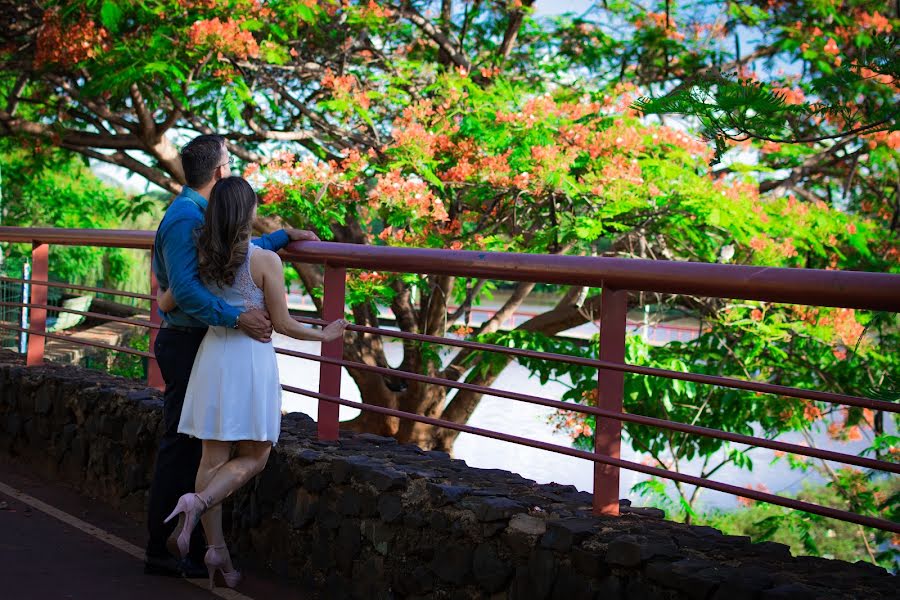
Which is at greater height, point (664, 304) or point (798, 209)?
point (798, 209)

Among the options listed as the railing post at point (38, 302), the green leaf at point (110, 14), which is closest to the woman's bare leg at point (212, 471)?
the railing post at point (38, 302)

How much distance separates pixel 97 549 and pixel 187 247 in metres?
1.70

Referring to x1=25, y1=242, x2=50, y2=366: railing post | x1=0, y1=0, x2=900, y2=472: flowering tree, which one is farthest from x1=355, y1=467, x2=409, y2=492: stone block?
x1=0, y1=0, x2=900, y2=472: flowering tree

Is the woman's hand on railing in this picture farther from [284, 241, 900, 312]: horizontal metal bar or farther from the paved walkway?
the paved walkway

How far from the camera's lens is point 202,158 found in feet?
12.7

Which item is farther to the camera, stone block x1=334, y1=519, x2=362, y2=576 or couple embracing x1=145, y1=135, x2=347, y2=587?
stone block x1=334, y1=519, x2=362, y2=576

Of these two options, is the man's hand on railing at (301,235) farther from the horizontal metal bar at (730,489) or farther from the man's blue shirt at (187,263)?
the horizontal metal bar at (730,489)

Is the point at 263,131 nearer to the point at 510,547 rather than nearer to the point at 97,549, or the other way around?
the point at 97,549

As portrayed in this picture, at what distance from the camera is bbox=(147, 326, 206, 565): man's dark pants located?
4082 mm

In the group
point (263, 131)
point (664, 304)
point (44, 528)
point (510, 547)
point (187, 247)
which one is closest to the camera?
point (510, 547)

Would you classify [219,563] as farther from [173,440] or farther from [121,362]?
[121,362]

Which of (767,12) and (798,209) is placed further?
(767,12)

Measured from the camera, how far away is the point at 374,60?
13.0 metres

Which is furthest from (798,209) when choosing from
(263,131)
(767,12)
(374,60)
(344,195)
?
(263,131)
